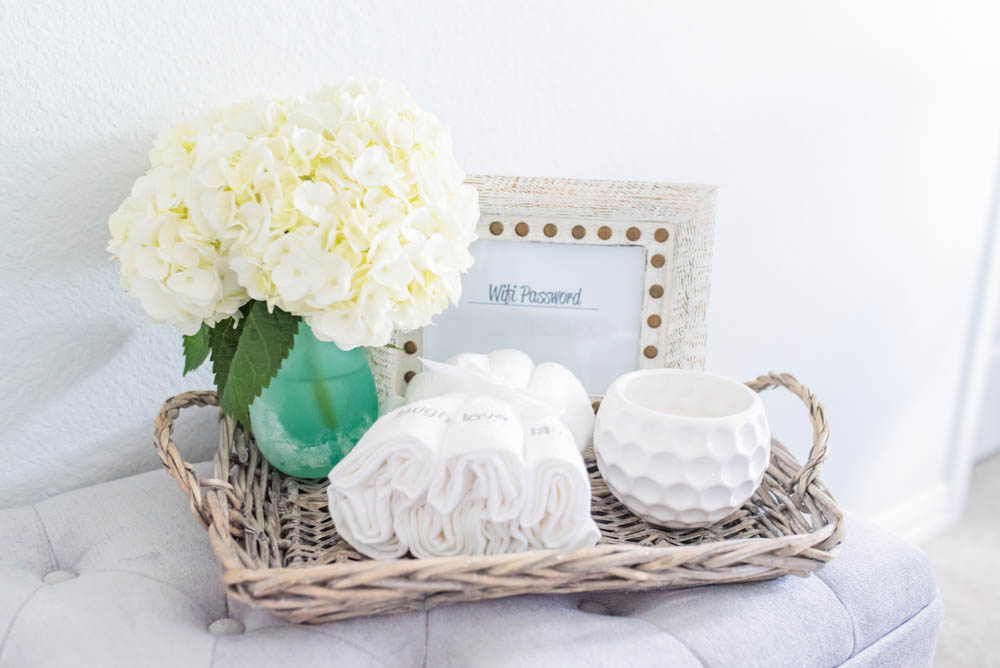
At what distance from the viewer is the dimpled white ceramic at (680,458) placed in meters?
0.59

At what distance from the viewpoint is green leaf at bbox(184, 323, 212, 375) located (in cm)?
64

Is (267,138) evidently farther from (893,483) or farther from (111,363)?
(893,483)

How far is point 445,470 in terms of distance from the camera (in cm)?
55

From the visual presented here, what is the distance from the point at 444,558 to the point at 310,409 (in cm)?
24

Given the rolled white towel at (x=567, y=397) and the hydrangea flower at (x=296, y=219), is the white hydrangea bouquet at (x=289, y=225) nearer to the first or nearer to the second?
the hydrangea flower at (x=296, y=219)

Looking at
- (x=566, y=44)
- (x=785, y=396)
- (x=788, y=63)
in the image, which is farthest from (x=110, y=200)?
(x=785, y=396)

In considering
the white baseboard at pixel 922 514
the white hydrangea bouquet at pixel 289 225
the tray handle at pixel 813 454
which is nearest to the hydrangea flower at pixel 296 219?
the white hydrangea bouquet at pixel 289 225

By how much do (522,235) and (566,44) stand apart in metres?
0.28

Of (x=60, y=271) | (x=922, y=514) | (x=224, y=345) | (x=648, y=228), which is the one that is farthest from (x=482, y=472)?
(x=922, y=514)

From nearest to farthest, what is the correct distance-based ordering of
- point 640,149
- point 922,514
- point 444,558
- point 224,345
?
1. point 444,558
2. point 224,345
3. point 640,149
4. point 922,514

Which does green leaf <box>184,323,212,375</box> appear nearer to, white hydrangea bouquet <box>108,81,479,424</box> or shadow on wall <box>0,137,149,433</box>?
white hydrangea bouquet <box>108,81,479,424</box>

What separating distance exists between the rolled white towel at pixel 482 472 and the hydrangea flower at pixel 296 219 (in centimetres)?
11

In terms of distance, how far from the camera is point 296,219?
1.80 feet

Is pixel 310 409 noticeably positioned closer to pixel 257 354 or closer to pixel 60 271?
pixel 257 354
